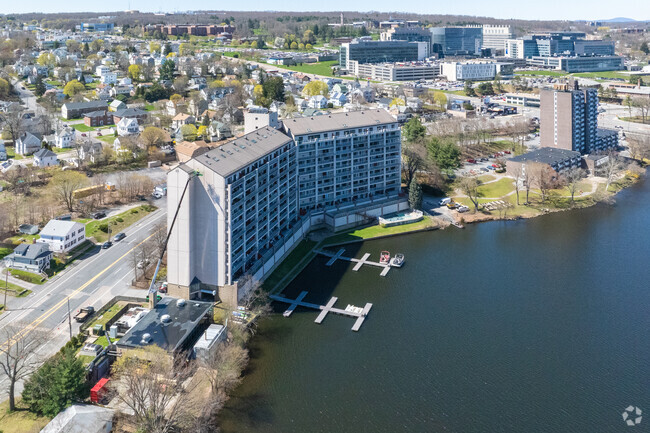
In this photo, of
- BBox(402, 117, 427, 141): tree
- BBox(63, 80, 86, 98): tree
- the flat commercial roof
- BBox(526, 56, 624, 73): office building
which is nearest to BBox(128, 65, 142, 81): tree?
BBox(63, 80, 86, 98): tree

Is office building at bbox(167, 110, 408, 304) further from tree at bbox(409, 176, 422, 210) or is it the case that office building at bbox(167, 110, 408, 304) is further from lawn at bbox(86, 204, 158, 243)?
lawn at bbox(86, 204, 158, 243)

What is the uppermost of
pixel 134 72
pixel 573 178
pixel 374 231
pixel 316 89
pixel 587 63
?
pixel 587 63

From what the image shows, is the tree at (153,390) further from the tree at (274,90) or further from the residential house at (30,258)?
the tree at (274,90)

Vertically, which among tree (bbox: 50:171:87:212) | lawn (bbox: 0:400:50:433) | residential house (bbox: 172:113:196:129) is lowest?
lawn (bbox: 0:400:50:433)

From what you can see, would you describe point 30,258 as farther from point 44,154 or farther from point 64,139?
point 64,139

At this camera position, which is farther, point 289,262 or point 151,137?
point 151,137

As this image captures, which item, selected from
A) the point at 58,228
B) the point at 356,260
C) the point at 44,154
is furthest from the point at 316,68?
the point at 58,228
